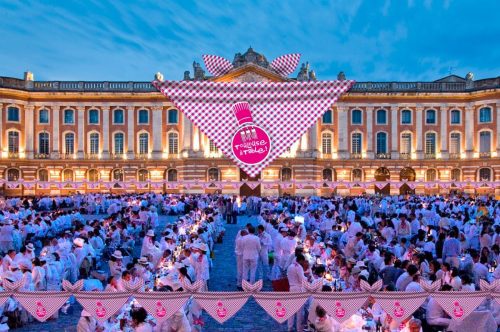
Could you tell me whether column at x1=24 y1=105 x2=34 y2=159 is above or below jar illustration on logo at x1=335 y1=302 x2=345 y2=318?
above

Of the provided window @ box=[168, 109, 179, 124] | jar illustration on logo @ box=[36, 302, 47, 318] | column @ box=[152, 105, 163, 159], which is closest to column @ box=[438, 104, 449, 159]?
window @ box=[168, 109, 179, 124]

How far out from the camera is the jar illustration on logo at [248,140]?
8.44 meters

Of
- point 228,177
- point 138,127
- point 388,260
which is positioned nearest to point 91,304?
point 388,260

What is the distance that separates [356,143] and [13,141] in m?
35.8

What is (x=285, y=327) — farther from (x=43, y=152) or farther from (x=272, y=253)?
(x=43, y=152)

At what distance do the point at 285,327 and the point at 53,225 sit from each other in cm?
1617

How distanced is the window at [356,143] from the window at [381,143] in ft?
6.64

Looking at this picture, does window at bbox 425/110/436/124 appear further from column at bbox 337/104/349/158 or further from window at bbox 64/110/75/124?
window at bbox 64/110/75/124

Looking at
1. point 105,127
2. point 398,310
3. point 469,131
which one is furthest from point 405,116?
point 398,310

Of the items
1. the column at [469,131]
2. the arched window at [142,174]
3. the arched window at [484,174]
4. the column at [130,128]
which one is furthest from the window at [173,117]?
the arched window at [484,174]

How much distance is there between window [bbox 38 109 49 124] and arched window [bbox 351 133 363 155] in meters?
32.4

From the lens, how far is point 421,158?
52969mm

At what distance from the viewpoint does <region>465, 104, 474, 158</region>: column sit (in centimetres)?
5256

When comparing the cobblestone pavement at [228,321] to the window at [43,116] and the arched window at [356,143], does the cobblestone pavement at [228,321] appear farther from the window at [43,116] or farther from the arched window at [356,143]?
the window at [43,116]
